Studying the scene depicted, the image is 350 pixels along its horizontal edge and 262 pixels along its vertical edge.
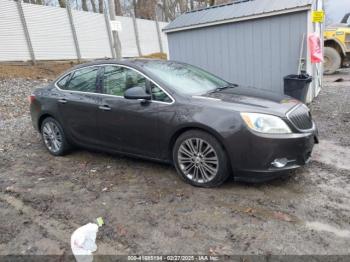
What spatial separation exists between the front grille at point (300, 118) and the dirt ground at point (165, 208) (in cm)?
63

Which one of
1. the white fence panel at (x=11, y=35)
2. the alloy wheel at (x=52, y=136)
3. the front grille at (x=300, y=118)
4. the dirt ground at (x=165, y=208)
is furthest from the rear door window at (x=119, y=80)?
the white fence panel at (x=11, y=35)

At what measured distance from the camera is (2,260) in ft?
9.87

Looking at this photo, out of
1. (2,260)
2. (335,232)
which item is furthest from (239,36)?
(2,260)

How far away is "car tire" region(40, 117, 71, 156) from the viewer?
5480 mm

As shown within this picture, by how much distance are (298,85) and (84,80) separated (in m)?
4.70

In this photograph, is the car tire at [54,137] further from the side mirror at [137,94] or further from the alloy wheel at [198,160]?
the alloy wheel at [198,160]

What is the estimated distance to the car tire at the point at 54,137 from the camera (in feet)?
18.0

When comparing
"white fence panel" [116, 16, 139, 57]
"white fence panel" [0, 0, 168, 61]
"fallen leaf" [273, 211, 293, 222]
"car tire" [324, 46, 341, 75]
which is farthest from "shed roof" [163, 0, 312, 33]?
"white fence panel" [116, 16, 139, 57]

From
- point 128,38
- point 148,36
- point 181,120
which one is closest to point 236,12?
point 181,120

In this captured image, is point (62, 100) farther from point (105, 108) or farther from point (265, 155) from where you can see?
point (265, 155)

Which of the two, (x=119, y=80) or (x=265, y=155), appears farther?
(x=119, y=80)

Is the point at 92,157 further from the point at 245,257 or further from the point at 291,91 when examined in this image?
the point at 291,91

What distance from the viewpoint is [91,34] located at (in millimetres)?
17281

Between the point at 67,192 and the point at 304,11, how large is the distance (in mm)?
6264
